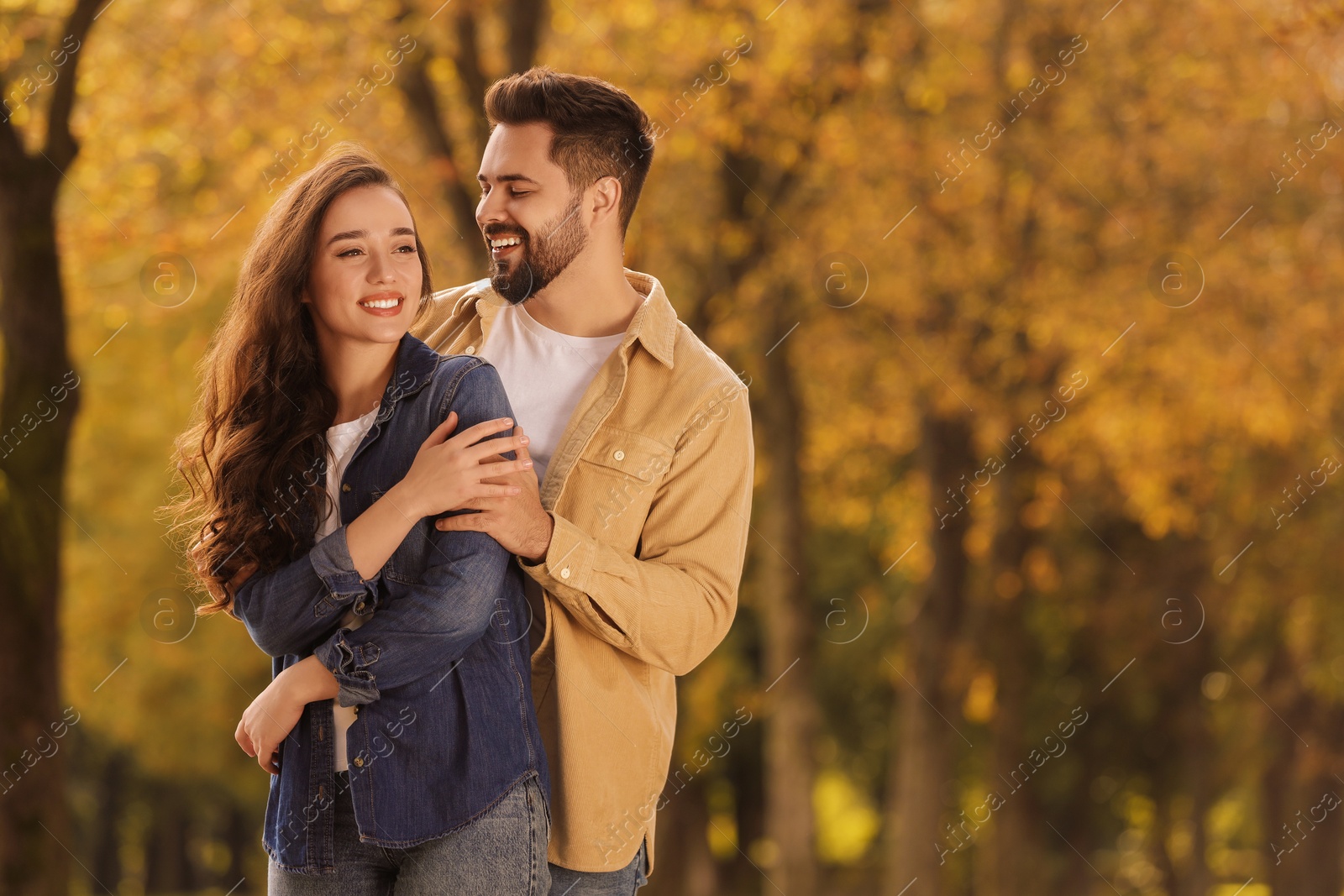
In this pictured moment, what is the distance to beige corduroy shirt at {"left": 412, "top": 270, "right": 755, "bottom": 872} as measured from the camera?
9.75ft

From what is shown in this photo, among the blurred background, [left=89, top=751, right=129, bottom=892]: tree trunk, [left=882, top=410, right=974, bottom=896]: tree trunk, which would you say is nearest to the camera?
the blurred background

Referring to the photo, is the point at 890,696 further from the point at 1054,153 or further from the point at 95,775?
the point at 95,775

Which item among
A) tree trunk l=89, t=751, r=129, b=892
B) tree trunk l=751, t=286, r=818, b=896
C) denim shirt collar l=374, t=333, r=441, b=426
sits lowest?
tree trunk l=89, t=751, r=129, b=892

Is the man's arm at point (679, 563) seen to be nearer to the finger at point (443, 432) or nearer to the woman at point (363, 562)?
the woman at point (363, 562)

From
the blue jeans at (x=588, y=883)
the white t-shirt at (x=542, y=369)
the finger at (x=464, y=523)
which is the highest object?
the finger at (x=464, y=523)

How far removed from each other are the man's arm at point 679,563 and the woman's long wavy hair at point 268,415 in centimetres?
50

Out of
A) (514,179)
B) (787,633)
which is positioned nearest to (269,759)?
(514,179)

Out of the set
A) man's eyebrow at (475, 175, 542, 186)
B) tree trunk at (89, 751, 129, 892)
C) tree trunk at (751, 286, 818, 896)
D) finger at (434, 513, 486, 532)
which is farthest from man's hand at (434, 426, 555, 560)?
tree trunk at (89, 751, 129, 892)

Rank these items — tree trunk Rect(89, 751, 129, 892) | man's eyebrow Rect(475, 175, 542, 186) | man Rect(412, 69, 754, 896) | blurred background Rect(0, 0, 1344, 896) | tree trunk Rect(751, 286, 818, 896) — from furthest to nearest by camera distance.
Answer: tree trunk Rect(89, 751, 129, 892) → tree trunk Rect(751, 286, 818, 896) → blurred background Rect(0, 0, 1344, 896) → man's eyebrow Rect(475, 175, 542, 186) → man Rect(412, 69, 754, 896)

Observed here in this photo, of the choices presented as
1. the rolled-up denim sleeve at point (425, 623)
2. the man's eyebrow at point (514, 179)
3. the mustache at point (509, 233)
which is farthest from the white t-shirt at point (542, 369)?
the rolled-up denim sleeve at point (425, 623)

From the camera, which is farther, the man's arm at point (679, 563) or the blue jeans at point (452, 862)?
the man's arm at point (679, 563)

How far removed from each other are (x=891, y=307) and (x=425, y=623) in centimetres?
Answer: 1026

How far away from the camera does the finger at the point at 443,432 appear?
2.72 m

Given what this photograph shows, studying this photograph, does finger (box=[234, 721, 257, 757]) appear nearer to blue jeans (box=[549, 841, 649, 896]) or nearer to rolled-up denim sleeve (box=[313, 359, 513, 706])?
rolled-up denim sleeve (box=[313, 359, 513, 706])
